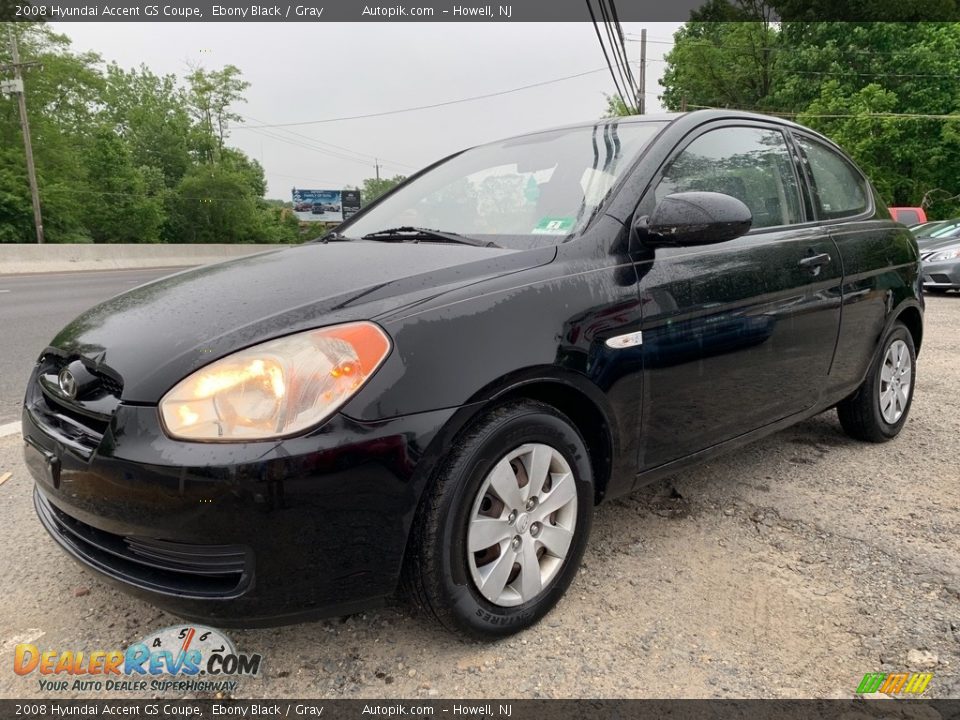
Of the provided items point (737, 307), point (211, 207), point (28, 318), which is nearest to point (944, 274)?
point (737, 307)

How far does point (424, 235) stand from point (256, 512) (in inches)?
52.4

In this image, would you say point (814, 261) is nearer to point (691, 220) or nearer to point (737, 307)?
point (737, 307)

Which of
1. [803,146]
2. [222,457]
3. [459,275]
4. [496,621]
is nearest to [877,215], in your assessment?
[803,146]

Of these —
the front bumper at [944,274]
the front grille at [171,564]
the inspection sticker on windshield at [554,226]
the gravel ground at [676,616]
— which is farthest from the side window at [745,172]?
the front bumper at [944,274]

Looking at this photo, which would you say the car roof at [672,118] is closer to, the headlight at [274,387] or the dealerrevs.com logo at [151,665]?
the headlight at [274,387]

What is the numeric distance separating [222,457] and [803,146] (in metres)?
2.99

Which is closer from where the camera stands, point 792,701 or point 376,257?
point 792,701

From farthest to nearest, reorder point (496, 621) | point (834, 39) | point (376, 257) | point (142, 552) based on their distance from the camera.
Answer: point (834, 39)
point (376, 257)
point (496, 621)
point (142, 552)

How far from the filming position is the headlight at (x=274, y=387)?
1609mm

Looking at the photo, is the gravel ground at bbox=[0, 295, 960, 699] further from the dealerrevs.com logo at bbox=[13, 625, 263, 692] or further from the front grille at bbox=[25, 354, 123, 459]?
the front grille at bbox=[25, 354, 123, 459]

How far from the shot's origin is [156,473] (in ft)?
5.24

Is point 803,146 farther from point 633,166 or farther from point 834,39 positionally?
point 834,39

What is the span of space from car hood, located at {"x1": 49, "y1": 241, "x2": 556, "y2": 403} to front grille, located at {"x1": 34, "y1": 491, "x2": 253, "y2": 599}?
14.6 inches

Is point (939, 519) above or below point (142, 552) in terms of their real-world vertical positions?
below
